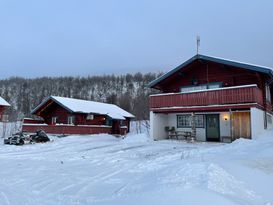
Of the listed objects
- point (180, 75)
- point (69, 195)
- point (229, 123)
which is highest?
point (180, 75)

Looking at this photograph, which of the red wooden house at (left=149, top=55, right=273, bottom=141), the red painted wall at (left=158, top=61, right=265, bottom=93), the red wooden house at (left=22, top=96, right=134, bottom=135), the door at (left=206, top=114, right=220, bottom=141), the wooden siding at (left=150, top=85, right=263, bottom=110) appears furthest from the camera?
the red wooden house at (left=22, top=96, right=134, bottom=135)

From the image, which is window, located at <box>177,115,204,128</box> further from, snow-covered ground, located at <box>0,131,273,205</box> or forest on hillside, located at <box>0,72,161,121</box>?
forest on hillside, located at <box>0,72,161,121</box>

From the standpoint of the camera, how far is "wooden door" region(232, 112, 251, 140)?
66.4ft

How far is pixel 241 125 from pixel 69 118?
1956cm

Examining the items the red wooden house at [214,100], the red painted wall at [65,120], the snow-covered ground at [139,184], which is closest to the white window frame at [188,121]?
the red wooden house at [214,100]

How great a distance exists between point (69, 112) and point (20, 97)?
Result: 223 feet

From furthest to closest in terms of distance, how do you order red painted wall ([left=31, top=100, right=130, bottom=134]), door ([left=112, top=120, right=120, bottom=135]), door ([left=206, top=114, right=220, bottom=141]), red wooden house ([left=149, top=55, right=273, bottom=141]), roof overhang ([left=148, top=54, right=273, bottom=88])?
door ([left=112, top=120, right=120, bottom=135]), red painted wall ([left=31, top=100, right=130, bottom=134]), door ([left=206, top=114, right=220, bottom=141]), roof overhang ([left=148, top=54, right=273, bottom=88]), red wooden house ([left=149, top=55, right=273, bottom=141])

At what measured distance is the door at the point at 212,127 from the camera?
71.3ft

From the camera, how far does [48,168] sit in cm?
1095

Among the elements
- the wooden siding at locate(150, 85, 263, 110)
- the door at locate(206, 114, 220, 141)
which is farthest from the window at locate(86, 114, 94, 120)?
the door at locate(206, 114, 220, 141)

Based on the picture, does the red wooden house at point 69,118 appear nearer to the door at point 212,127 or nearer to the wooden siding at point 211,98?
the wooden siding at point 211,98

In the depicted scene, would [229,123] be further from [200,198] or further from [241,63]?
[200,198]

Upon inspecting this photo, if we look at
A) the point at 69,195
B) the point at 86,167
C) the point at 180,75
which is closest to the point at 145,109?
the point at 180,75

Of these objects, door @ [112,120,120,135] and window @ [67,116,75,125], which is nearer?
window @ [67,116,75,125]
